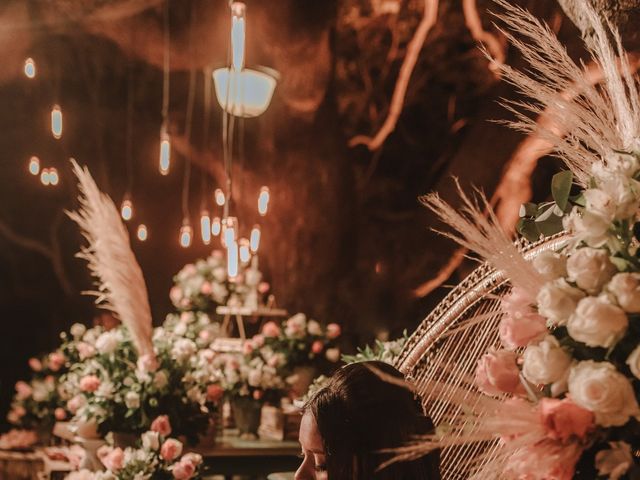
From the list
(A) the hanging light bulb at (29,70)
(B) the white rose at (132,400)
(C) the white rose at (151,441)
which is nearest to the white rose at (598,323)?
(C) the white rose at (151,441)

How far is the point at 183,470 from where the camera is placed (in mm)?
2402

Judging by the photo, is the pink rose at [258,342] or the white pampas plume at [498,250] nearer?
the white pampas plume at [498,250]

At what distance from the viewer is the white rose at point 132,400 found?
268cm

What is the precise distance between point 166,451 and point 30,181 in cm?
329

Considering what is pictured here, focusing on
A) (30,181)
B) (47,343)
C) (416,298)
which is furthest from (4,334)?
(416,298)

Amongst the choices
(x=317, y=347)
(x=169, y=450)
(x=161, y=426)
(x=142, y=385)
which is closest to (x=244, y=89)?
(x=317, y=347)

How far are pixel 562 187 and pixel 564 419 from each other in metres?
0.41

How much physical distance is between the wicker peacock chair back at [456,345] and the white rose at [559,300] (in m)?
0.78

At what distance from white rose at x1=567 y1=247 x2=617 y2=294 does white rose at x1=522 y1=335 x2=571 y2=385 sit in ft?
0.27

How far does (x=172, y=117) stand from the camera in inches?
221

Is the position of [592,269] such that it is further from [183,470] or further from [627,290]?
[183,470]

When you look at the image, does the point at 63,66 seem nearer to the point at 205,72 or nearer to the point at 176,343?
the point at 205,72

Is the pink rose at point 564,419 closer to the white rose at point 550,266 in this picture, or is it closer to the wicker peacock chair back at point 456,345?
the white rose at point 550,266

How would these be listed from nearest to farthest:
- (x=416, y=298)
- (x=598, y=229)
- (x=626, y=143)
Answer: (x=598, y=229)
(x=626, y=143)
(x=416, y=298)
